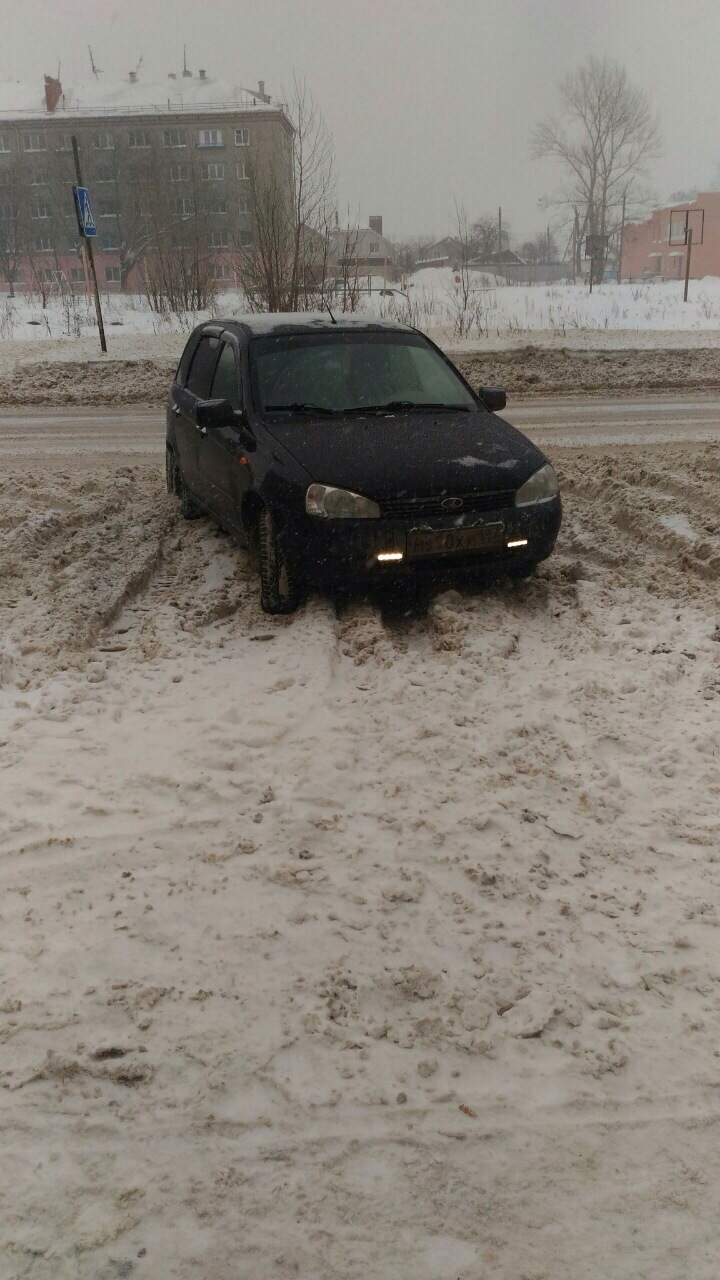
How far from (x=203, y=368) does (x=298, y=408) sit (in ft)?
5.12

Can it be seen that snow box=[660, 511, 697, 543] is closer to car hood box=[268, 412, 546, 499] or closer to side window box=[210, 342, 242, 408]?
car hood box=[268, 412, 546, 499]

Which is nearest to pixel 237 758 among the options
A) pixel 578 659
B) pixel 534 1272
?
pixel 578 659

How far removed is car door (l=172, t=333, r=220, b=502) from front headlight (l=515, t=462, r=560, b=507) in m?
2.48

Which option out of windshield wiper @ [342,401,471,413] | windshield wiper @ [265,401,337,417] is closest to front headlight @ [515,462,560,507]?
windshield wiper @ [342,401,471,413]

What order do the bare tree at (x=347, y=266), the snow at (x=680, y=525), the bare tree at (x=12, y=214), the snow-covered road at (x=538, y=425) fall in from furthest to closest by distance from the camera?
the bare tree at (x=12, y=214)
the bare tree at (x=347, y=266)
the snow-covered road at (x=538, y=425)
the snow at (x=680, y=525)

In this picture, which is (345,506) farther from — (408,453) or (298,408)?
(298,408)

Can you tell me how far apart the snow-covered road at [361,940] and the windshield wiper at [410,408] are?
1278mm

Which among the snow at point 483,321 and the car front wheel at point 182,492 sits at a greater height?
the snow at point 483,321

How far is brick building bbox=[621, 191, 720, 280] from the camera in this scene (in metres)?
66.9

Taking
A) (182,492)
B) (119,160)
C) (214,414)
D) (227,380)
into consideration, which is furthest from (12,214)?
(214,414)

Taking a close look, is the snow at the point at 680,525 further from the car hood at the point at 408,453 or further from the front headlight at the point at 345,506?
the front headlight at the point at 345,506

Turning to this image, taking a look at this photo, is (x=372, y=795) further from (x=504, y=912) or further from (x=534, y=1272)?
(x=534, y=1272)

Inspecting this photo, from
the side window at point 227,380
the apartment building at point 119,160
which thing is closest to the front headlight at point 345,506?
the side window at point 227,380

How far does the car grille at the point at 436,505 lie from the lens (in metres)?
5.00
